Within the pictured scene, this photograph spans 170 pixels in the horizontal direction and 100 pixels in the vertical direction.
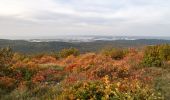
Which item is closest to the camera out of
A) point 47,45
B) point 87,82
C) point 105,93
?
point 105,93

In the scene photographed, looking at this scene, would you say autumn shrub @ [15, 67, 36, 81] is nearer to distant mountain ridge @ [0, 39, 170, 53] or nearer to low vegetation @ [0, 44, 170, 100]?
low vegetation @ [0, 44, 170, 100]

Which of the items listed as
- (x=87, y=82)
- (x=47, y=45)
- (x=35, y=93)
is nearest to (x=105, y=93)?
(x=87, y=82)

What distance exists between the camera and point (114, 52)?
2822 cm

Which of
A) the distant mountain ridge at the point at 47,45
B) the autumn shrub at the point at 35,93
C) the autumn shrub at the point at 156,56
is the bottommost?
the distant mountain ridge at the point at 47,45

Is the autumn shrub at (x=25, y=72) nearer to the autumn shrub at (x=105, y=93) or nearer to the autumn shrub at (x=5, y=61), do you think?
the autumn shrub at (x=5, y=61)

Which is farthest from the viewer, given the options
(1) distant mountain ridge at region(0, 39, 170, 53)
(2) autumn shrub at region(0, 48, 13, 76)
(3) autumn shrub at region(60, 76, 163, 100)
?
(1) distant mountain ridge at region(0, 39, 170, 53)

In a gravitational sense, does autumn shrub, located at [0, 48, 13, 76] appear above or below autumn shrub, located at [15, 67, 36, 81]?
above

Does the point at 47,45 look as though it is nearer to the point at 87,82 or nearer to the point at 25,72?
the point at 25,72

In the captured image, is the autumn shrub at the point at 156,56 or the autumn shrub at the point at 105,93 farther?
the autumn shrub at the point at 156,56

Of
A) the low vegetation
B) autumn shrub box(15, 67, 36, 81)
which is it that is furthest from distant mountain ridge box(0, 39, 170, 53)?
autumn shrub box(15, 67, 36, 81)

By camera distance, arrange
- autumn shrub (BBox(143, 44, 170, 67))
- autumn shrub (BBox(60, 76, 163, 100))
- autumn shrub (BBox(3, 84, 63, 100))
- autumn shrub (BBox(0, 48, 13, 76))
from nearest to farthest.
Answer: autumn shrub (BBox(60, 76, 163, 100))
autumn shrub (BBox(3, 84, 63, 100))
autumn shrub (BBox(0, 48, 13, 76))
autumn shrub (BBox(143, 44, 170, 67))

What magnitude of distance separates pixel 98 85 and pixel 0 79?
6216mm

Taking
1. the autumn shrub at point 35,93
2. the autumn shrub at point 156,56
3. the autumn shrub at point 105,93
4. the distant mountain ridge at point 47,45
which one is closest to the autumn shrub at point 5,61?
the autumn shrub at point 35,93

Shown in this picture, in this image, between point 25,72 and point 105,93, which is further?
point 25,72
